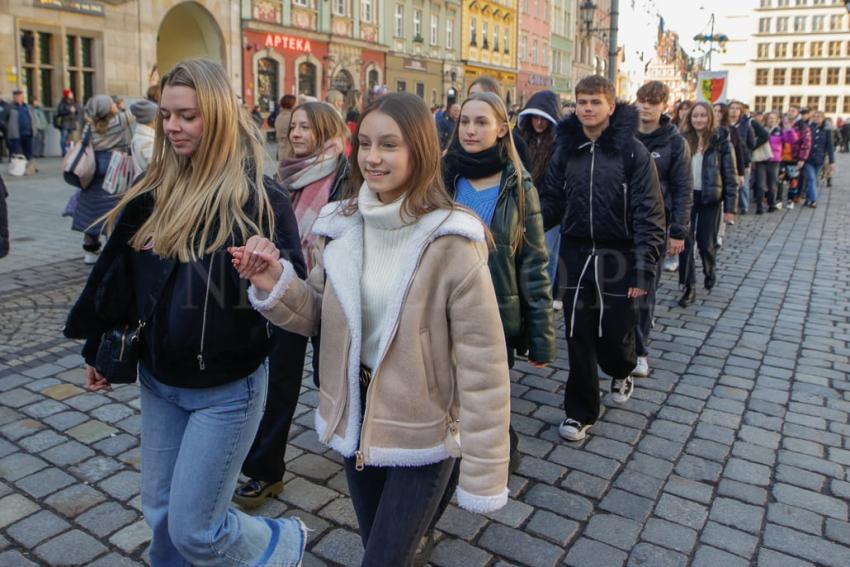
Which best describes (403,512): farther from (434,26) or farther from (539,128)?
(434,26)

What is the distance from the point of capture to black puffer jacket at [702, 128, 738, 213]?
768cm

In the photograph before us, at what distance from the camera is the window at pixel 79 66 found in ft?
70.0

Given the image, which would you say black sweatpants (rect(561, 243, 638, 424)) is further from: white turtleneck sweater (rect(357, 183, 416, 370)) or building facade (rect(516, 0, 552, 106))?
building facade (rect(516, 0, 552, 106))

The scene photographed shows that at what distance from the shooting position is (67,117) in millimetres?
19938

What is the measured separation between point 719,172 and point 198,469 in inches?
265

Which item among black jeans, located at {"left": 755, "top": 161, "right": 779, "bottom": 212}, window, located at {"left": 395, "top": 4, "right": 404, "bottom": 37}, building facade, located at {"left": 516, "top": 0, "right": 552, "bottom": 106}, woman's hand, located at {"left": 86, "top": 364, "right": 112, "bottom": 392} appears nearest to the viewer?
woman's hand, located at {"left": 86, "top": 364, "right": 112, "bottom": 392}

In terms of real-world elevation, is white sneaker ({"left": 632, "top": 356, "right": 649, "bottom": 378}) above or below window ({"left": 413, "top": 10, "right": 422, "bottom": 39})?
below

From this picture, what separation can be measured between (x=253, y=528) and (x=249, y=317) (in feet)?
2.50

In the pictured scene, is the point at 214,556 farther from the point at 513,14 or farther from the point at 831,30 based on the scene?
the point at 831,30

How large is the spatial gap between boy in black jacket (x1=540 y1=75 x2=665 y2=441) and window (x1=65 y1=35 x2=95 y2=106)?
67.5 ft

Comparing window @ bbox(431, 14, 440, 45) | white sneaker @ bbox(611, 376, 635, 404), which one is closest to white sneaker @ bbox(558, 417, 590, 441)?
white sneaker @ bbox(611, 376, 635, 404)

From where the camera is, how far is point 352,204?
2473 mm

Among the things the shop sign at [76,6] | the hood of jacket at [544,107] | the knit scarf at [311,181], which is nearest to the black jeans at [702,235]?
the hood of jacket at [544,107]

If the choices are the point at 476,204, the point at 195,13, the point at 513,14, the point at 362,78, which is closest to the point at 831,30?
the point at 513,14
